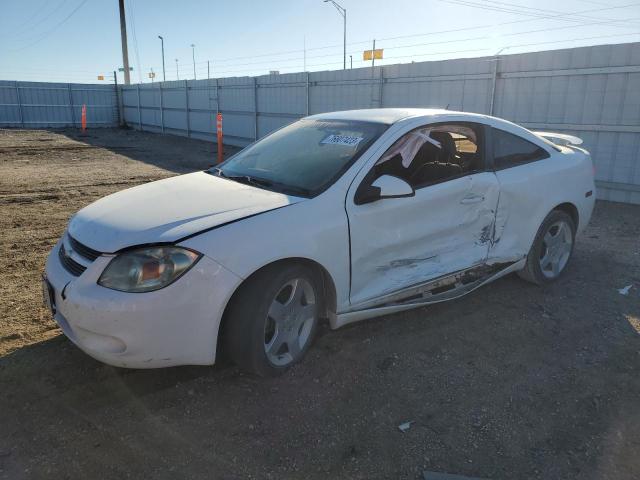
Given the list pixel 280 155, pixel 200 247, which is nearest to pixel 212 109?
pixel 280 155

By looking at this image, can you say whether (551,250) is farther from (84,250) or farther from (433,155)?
(84,250)

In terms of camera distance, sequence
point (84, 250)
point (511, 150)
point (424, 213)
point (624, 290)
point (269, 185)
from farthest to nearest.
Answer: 1. point (624, 290)
2. point (511, 150)
3. point (424, 213)
4. point (269, 185)
5. point (84, 250)

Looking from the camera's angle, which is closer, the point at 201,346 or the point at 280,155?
the point at 201,346

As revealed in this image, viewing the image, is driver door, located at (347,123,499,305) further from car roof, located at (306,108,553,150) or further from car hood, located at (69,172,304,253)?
car hood, located at (69,172,304,253)

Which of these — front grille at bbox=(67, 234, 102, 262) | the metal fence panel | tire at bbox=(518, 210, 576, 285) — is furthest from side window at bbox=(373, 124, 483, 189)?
the metal fence panel

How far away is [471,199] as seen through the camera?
388 centimetres

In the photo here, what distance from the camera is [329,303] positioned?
3.27m

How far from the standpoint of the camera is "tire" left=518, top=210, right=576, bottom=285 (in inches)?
180

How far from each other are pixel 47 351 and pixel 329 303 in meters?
1.88

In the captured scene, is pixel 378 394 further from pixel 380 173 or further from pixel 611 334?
pixel 611 334

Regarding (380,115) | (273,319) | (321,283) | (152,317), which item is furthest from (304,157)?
(152,317)

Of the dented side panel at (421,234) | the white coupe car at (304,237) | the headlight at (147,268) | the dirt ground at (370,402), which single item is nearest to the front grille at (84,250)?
the white coupe car at (304,237)

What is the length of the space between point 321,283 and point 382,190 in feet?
2.29

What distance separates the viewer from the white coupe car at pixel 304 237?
2650 millimetres
